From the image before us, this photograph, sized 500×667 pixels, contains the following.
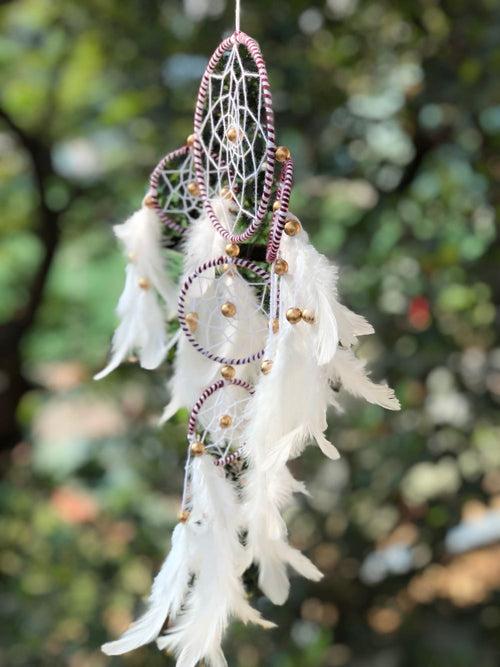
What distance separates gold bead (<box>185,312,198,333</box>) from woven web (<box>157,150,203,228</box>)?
3.3 inches

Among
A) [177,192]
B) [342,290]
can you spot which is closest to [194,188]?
[177,192]

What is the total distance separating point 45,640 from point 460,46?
1024 millimetres

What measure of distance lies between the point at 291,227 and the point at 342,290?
2.17 feet

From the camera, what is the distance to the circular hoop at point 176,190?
544 mm

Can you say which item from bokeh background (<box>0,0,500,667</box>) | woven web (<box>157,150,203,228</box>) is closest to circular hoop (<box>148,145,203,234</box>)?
woven web (<box>157,150,203,228</box>)

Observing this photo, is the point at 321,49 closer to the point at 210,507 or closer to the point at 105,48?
the point at 105,48

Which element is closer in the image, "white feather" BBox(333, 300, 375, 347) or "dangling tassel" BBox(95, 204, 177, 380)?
"white feather" BBox(333, 300, 375, 347)

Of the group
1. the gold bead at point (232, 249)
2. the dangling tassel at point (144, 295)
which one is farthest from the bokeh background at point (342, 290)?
the gold bead at point (232, 249)

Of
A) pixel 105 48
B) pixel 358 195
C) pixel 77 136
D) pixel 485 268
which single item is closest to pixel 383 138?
pixel 358 195

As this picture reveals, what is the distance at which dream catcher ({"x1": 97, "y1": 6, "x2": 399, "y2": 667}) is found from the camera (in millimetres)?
409

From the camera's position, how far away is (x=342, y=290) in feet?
3.50

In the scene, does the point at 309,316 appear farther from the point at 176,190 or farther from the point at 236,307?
the point at 176,190

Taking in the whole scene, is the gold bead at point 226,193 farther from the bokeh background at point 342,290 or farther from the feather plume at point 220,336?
the bokeh background at point 342,290

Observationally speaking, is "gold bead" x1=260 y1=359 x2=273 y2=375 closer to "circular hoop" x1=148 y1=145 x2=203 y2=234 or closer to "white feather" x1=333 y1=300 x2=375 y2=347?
"white feather" x1=333 y1=300 x2=375 y2=347
